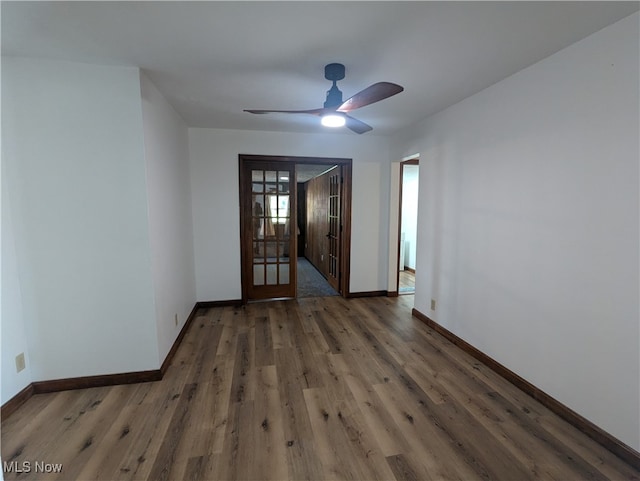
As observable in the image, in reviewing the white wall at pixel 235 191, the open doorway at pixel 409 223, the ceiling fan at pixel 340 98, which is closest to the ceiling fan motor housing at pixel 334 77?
the ceiling fan at pixel 340 98

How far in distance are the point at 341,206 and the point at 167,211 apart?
245 centimetres

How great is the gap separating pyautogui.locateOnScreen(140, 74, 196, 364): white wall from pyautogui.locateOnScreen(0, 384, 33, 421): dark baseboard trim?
2.78 ft

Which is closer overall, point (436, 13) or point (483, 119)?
point (436, 13)

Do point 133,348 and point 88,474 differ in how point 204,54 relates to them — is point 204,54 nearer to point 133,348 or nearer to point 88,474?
point 133,348

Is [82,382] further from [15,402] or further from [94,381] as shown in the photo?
[15,402]

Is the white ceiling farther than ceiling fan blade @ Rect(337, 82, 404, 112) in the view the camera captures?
No

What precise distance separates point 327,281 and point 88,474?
413 cm

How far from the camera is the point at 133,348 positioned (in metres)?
2.32

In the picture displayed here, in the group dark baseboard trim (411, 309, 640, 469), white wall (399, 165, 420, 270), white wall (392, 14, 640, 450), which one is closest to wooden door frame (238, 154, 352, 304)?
white wall (392, 14, 640, 450)

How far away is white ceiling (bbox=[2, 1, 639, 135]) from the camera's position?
59.7 inches

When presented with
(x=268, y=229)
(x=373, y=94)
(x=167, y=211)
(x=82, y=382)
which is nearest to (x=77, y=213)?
(x=167, y=211)

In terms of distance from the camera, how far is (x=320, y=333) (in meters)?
3.25

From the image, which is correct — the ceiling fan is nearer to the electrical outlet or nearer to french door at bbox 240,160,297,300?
french door at bbox 240,160,297,300

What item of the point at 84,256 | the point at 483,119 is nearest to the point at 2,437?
the point at 84,256
